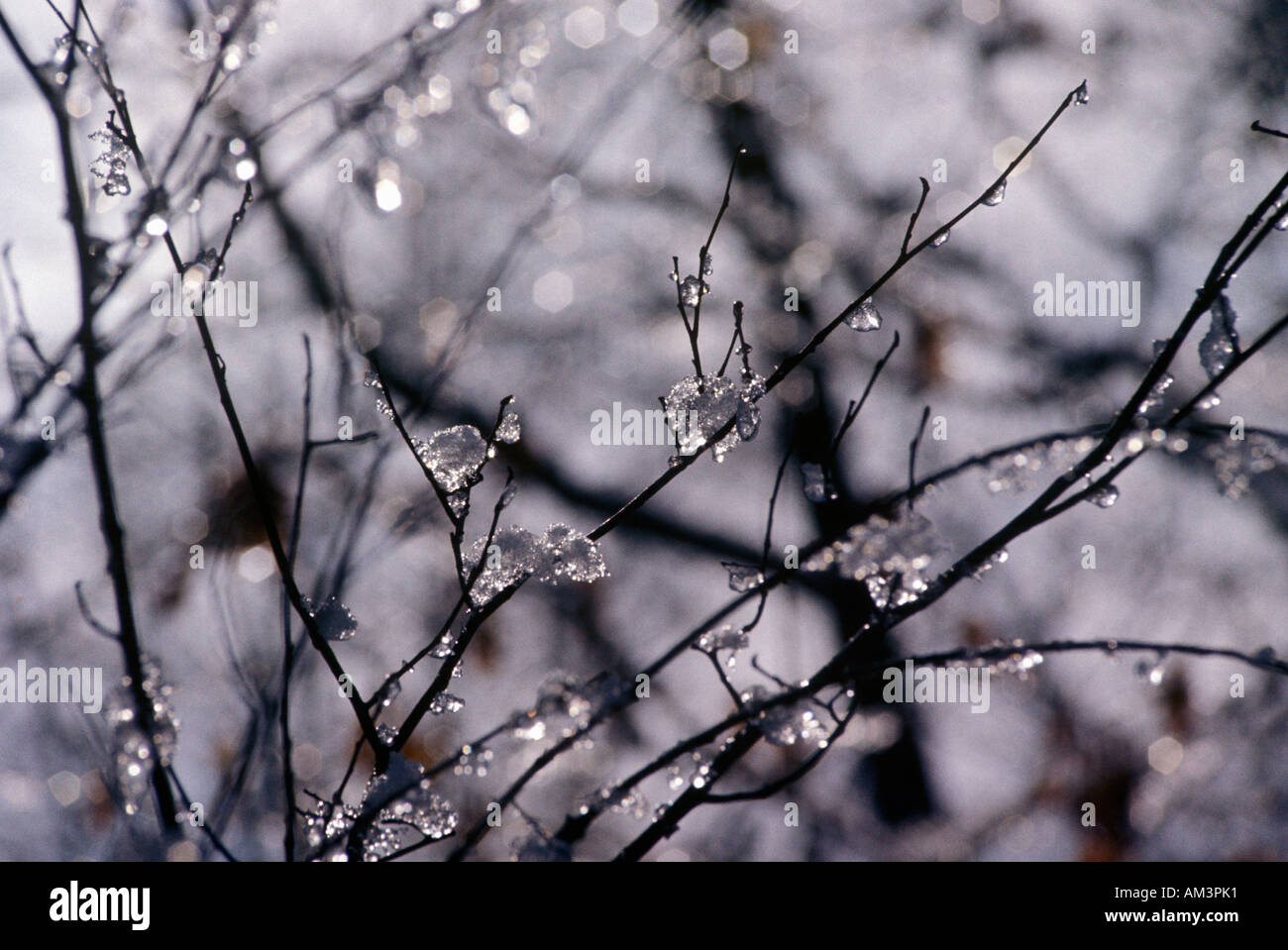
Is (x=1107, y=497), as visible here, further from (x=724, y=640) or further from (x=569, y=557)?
(x=569, y=557)

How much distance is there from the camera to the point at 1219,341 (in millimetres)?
1322

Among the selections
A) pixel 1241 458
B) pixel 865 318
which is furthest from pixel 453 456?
pixel 1241 458

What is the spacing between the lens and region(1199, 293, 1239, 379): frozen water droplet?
48.8 inches

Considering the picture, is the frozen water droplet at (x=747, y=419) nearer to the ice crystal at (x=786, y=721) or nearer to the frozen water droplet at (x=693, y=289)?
the frozen water droplet at (x=693, y=289)

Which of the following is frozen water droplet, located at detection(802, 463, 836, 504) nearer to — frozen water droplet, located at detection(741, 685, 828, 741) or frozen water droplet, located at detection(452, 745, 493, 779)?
frozen water droplet, located at detection(741, 685, 828, 741)

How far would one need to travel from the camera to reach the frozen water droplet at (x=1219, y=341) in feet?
4.07

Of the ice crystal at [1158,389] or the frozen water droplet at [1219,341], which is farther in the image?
the ice crystal at [1158,389]

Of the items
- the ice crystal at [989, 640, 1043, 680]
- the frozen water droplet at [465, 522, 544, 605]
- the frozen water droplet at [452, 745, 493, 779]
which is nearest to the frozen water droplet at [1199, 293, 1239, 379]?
the ice crystal at [989, 640, 1043, 680]

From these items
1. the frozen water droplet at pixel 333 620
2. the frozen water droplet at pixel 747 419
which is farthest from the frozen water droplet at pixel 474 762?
the frozen water droplet at pixel 747 419

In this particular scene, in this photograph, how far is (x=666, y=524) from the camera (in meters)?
Answer: 5.71
